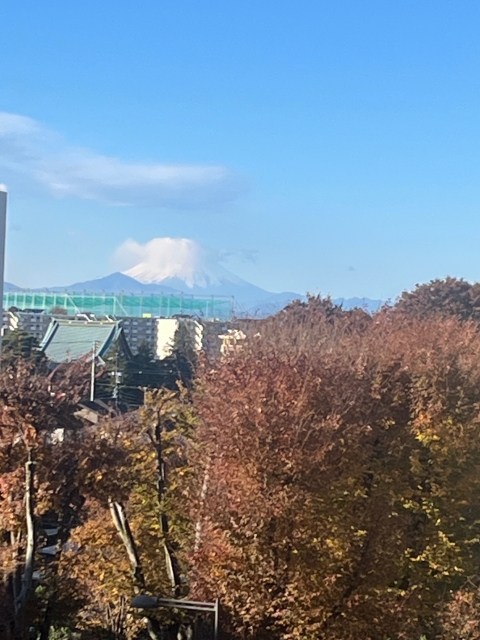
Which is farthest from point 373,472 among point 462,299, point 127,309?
point 127,309

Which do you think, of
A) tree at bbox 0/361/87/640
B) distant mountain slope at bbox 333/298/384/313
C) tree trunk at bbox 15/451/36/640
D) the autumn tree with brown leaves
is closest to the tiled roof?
distant mountain slope at bbox 333/298/384/313

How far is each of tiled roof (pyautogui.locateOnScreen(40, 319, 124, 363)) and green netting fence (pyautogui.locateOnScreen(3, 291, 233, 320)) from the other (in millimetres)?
20391

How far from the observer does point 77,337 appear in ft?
110

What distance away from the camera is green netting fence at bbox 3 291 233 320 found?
55.8 m

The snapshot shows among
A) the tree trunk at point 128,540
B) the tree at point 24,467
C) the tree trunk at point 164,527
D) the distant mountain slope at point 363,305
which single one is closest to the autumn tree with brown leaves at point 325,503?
the tree trunk at point 164,527

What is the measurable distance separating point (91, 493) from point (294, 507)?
2.47 m

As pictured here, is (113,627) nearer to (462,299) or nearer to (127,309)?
(462,299)

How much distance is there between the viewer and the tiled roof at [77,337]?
102ft

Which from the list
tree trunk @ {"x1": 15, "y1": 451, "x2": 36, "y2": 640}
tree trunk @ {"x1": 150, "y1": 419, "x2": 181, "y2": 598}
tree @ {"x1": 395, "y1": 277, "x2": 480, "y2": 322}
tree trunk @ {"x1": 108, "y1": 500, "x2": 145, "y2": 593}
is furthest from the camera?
tree @ {"x1": 395, "y1": 277, "x2": 480, "y2": 322}

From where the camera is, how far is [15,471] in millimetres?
9211

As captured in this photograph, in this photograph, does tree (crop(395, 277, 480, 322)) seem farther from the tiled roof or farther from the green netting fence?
the green netting fence

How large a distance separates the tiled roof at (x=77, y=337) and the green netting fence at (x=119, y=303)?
20391mm

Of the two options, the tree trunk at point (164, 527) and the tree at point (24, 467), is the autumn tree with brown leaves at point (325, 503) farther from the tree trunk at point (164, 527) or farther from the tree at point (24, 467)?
the tree at point (24, 467)

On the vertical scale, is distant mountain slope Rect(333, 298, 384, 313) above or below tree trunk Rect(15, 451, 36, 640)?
above
